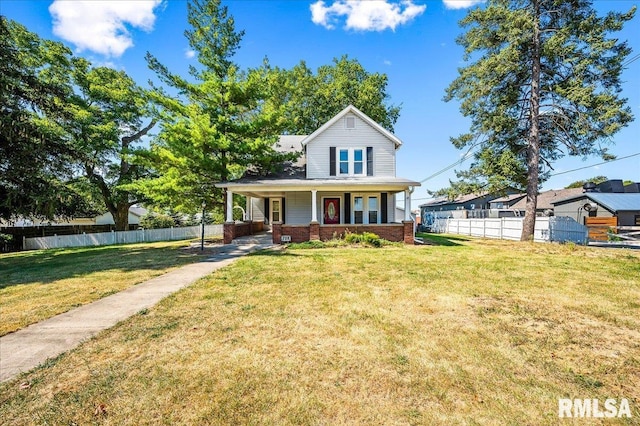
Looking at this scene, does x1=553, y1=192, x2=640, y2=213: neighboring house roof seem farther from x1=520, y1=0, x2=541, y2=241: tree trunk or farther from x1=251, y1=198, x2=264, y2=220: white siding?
x1=251, y1=198, x2=264, y2=220: white siding

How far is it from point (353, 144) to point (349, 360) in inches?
604

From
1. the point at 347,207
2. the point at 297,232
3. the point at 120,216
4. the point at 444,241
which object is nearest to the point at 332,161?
the point at 347,207

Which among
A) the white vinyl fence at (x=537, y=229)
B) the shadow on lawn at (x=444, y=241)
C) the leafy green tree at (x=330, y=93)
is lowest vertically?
the shadow on lawn at (x=444, y=241)

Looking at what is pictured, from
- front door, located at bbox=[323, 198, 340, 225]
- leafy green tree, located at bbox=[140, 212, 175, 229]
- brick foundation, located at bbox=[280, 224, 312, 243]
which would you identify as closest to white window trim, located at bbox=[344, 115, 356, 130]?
front door, located at bbox=[323, 198, 340, 225]

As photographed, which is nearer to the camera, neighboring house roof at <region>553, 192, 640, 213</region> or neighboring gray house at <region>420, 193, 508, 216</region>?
neighboring house roof at <region>553, 192, 640, 213</region>

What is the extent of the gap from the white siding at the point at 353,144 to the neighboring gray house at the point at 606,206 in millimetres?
19644

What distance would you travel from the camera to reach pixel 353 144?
1741cm

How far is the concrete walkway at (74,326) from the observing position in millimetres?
3516

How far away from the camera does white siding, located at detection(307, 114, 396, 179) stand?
56.8 ft

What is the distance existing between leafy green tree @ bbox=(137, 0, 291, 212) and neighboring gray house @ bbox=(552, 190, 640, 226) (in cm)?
2625

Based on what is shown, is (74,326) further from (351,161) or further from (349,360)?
(351,161)

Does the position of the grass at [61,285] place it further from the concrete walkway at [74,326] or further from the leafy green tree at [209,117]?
the leafy green tree at [209,117]

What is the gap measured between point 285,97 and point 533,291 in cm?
2970

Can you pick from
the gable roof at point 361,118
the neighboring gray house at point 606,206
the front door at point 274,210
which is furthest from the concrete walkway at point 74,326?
the neighboring gray house at point 606,206
